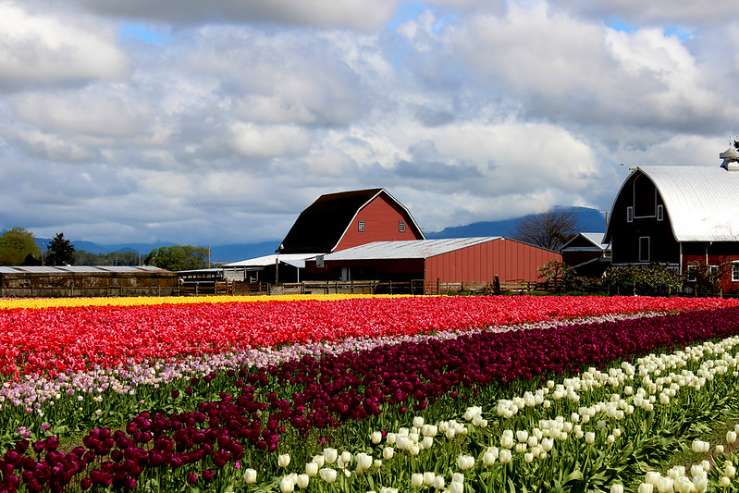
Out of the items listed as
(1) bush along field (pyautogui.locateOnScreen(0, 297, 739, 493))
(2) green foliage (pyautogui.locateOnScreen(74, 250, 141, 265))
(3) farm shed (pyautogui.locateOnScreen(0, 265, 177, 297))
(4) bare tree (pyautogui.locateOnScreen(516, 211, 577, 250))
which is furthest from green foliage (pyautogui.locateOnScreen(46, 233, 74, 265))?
(1) bush along field (pyautogui.locateOnScreen(0, 297, 739, 493))

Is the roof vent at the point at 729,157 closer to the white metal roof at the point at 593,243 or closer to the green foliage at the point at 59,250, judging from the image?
the white metal roof at the point at 593,243

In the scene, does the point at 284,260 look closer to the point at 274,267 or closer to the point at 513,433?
the point at 274,267

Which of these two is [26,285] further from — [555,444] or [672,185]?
[555,444]

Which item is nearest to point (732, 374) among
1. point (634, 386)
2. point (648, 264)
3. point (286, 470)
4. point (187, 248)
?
point (634, 386)

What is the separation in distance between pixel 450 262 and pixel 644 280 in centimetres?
1372

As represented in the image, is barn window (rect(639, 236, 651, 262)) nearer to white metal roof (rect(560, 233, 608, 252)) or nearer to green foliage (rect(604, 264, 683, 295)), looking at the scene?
green foliage (rect(604, 264, 683, 295))

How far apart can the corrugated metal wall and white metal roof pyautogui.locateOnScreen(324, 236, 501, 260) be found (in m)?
0.58

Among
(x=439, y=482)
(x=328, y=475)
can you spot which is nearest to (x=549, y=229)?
(x=439, y=482)

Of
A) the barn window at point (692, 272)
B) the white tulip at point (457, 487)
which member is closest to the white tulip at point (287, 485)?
the white tulip at point (457, 487)

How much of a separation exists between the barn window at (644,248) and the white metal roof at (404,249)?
33.0 ft

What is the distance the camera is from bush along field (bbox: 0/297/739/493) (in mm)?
6797

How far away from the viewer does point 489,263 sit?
61094mm

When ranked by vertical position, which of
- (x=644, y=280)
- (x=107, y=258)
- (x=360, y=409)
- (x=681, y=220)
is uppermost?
(x=107, y=258)

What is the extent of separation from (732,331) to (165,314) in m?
15.5
